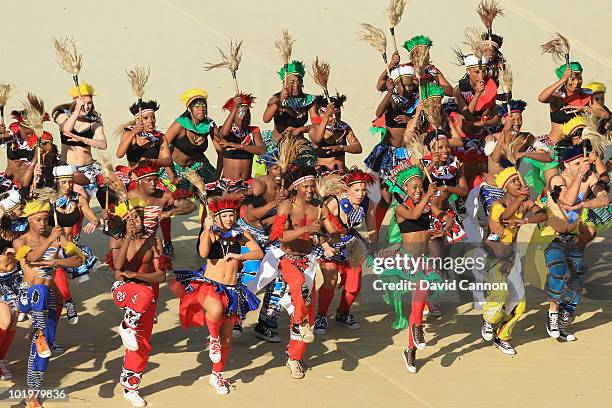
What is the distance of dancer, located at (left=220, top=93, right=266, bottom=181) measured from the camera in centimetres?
1433

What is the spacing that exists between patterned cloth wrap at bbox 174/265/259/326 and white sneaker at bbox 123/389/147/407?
2.67 feet

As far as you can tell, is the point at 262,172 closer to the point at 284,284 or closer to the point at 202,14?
the point at 284,284

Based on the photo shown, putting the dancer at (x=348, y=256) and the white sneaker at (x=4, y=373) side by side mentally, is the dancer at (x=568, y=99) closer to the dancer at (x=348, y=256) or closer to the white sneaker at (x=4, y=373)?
the dancer at (x=348, y=256)

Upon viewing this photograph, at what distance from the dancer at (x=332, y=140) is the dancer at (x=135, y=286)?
3.55 meters

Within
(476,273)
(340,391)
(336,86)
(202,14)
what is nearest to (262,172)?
(476,273)

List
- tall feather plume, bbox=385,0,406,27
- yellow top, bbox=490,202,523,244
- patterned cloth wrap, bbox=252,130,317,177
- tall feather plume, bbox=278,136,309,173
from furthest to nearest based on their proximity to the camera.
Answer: tall feather plume, bbox=385,0,406,27 < patterned cloth wrap, bbox=252,130,317,177 < tall feather plume, bbox=278,136,309,173 < yellow top, bbox=490,202,523,244

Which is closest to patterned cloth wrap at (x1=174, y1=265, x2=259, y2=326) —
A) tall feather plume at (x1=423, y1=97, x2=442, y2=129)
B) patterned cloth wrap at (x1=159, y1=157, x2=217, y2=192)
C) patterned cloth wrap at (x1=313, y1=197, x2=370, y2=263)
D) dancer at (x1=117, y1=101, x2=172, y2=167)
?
patterned cloth wrap at (x1=313, y1=197, x2=370, y2=263)

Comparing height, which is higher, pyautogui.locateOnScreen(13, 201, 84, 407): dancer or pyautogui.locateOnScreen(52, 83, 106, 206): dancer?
pyautogui.locateOnScreen(52, 83, 106, 206): dancer

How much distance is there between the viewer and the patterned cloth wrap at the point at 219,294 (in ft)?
36.9

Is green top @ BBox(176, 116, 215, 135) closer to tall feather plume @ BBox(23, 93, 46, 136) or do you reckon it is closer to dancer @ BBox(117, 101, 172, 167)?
dancer @ BBox(117, 101, 172, 167)

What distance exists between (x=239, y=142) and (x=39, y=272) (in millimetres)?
4013

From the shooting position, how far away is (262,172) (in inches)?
603

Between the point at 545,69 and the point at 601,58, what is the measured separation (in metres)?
1.53

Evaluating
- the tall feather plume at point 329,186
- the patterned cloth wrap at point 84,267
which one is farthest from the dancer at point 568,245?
the patterned cloth wrap at point 84,267
